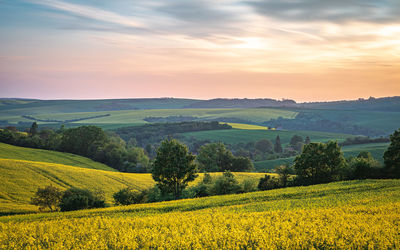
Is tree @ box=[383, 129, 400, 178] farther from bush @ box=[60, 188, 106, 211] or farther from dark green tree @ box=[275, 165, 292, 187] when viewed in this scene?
bush @ box=[60, 188, 106, 211]

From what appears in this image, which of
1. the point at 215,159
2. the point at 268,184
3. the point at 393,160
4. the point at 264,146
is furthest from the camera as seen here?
the point at 264,146

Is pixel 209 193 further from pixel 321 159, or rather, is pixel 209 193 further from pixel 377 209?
pixel 377 209

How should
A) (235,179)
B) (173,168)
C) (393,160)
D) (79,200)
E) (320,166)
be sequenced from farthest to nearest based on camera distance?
(320,166) < (393,160) < (235,179) < (173,168) < (79,200)

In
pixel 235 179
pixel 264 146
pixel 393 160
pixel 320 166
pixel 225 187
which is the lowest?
pixel 264 146

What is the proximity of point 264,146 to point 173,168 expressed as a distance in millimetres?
121533

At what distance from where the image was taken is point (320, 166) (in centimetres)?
6388

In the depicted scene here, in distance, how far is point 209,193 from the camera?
57375 mm

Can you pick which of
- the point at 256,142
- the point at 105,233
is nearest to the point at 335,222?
the point at 105,233

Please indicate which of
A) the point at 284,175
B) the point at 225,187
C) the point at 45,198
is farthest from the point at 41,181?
the point at 284,175

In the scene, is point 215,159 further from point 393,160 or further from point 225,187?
point 393,160

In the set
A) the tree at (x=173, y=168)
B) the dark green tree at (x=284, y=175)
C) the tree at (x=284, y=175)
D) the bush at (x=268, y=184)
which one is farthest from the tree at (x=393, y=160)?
the tree at (x=173, y=168)

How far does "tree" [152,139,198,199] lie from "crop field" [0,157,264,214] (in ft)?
34.8

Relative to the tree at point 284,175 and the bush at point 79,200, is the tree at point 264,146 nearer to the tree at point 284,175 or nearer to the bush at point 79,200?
the tree at point 284,175

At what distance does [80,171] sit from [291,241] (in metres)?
65.7
